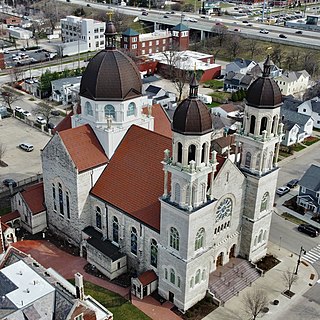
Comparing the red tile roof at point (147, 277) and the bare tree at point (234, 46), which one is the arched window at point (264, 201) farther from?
the bare tree at point (234, 46)

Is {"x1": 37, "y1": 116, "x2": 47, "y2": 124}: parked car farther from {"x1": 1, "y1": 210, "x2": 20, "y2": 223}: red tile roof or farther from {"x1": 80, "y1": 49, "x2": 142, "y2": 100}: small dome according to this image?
{"x1": 80, "y1": 49, "x2": 142, "y2": 100}: small dome

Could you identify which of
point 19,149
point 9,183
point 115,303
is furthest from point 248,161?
point 19,149

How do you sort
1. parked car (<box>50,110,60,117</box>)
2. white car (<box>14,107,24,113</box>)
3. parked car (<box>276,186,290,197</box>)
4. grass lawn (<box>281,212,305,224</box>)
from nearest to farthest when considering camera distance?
grass lawn (<box>281,212,305,224</box>) → parked car (<box>276,186,290,197</box>) → parked car (<box>50,110,60,117</box>) → white car (<box>14,107,24,113</box>)

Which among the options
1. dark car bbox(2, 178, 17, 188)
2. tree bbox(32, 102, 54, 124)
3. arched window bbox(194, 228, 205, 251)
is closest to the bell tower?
arched window bbox(194, 228, 205, 251)

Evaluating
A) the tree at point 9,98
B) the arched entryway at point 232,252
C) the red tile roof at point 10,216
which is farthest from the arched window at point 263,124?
the tree at point 9,98

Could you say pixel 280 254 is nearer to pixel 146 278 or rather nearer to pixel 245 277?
pixel 245 277

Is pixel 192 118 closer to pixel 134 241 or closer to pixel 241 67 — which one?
pixel 134 241
